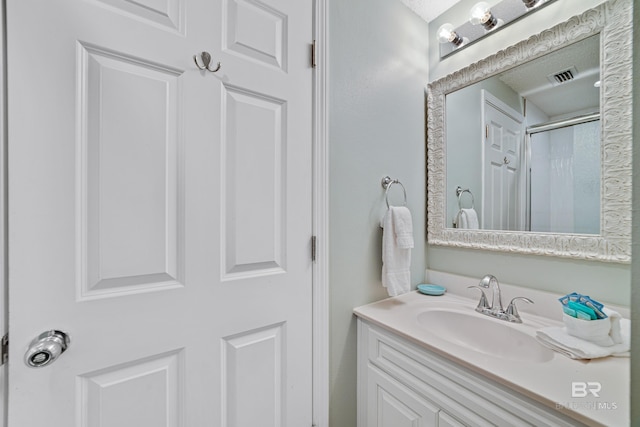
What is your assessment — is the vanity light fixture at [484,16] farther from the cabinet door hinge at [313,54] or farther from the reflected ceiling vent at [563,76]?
the cabinet door hinge at [313,54]

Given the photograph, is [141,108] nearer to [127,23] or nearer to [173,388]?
[127,23]

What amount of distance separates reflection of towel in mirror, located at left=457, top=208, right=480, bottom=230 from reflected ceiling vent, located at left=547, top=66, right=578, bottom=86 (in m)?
0.62

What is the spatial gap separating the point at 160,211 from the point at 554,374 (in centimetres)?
119

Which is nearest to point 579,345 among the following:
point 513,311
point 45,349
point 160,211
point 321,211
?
point 513,311

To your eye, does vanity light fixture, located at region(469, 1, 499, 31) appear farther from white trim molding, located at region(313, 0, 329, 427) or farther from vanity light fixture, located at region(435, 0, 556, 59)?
white trim molding, located at region(313, 0, 329, 427)

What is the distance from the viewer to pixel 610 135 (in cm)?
91

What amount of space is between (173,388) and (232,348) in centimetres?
18

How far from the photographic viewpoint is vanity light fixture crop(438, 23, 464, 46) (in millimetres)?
1332

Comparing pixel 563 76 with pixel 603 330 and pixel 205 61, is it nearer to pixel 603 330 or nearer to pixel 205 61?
pixel 603 330

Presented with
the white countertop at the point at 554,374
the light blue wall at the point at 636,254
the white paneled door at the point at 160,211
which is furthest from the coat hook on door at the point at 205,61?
the white countertop at the point at 554,374

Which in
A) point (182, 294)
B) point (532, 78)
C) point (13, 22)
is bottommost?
point (182, 294)

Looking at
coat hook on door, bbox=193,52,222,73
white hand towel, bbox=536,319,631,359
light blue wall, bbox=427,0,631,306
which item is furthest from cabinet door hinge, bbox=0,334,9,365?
light blue wall, bbox=427,0,631,306

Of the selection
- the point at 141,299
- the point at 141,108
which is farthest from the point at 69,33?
the point at 141,299

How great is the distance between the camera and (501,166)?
125 centimetres
